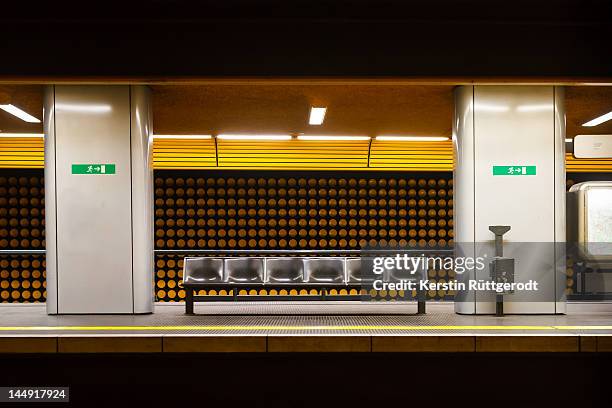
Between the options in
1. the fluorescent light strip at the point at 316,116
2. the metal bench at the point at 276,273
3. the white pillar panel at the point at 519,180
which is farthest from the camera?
the fluorescent light strip at the point at 316,116

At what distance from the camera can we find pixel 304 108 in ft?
27.2

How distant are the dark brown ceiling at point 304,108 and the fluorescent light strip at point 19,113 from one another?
0.14 metres

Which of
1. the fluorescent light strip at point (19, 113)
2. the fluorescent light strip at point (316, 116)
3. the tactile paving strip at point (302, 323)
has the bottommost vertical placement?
the tactile paving strip at point (302, 323)

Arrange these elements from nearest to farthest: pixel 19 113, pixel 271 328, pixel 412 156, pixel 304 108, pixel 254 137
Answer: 1. pixel 271 328
2. pixel 304 108
3. pixel 19 113
4. pixel 254 137
5. pixel 412 156

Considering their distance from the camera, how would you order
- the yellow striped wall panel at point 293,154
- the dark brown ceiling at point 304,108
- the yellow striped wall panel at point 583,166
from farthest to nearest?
the yellow striped wall panel at point 583,166
the yellow striped wall panel at point 293,154
the dark brown ceiling at point 304,108

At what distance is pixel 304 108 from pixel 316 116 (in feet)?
1.99

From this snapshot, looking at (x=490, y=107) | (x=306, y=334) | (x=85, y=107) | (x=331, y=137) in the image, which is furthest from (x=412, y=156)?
(x=306, y=334)

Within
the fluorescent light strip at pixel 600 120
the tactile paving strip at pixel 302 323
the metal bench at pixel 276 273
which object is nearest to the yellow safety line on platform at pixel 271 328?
the tactile paving strip at pixel 302 323

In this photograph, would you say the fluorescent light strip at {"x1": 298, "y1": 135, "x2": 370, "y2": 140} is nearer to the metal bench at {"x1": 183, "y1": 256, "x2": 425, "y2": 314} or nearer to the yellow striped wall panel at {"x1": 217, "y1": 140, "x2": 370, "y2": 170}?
the yellow striped wall panel at {"x1": 217, "y1": 140, "x2": 370, "y2": 170}

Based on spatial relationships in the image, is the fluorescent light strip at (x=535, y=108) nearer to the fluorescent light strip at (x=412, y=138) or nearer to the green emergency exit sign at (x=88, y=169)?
the green emergency exit sign at (x=88, y=169)

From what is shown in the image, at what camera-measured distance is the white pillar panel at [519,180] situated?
6.04 metres

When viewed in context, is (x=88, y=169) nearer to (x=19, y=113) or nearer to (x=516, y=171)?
(x=19, y=113)

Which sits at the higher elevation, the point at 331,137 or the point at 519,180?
the point at 331,137
